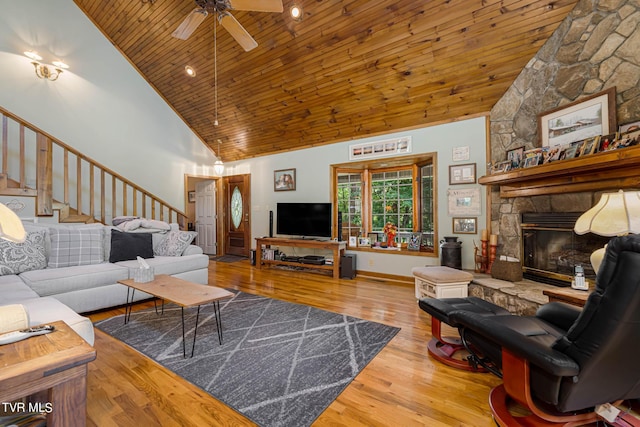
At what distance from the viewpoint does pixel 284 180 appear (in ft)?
19.4

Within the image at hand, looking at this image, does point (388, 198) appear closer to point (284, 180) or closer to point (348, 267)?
point (348, 267)

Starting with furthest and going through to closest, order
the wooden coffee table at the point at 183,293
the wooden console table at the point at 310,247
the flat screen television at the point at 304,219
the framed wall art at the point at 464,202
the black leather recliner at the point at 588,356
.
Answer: the flat screen television at the point at 304,219 < the wooden console table at the point at 310,247 < the framed wall art at the point at 464,202 < the wooden coffee table at the point at 183,293 < the black leather recliner at the point at 588,356

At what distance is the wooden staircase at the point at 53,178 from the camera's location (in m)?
3.67

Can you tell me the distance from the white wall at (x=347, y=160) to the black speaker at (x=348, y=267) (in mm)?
264

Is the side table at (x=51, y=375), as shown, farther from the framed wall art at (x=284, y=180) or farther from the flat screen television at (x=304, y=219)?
the framed wall art at (x=284, y=180)

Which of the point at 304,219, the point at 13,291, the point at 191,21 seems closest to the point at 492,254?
the point at 304,219

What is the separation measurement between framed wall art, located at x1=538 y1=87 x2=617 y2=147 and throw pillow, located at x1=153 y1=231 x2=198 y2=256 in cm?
467

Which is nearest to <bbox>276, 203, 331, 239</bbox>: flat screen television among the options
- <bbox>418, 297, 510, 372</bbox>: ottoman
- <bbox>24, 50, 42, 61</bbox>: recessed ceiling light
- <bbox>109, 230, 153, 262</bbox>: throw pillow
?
<bbox>109, 230, 153, 262</bbox>: throw pillow

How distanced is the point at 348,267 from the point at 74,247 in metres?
3.66

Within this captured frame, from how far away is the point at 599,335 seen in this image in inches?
44.3

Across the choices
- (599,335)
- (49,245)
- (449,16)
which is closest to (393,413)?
(599,335)

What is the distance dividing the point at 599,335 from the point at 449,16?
3201 mm

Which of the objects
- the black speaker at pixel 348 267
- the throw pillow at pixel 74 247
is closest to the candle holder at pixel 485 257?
the black speaker at pixel 348 267

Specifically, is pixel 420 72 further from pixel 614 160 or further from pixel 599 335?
pixel 599 335
